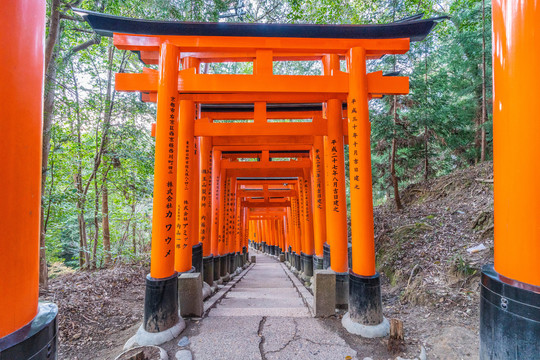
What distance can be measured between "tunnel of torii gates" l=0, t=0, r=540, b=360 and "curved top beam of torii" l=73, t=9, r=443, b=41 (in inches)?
0.8

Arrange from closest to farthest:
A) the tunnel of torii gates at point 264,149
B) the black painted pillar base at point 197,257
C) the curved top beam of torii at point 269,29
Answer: the tunnel of torii gates at point 264,149 → the curved top beam of torii at point 269,29 → the black painted pillar base at point 197,257

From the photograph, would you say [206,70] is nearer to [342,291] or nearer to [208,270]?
[208,270]

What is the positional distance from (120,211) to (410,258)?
13972 millimetres

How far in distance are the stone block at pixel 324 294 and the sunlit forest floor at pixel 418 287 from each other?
0.18 meters

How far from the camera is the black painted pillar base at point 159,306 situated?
154 inches

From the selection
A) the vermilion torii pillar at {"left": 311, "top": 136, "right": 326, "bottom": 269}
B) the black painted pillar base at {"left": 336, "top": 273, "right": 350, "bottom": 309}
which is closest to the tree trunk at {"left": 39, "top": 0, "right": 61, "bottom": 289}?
the black painted pillar base at {"left": 336, "top": 273, "right": 350, "bottom": 309}

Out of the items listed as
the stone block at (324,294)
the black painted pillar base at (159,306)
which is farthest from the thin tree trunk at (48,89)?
the stone block at (324,294)

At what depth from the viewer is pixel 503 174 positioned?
2043 millimetres

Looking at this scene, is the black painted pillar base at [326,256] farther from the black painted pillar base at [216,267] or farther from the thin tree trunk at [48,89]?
the thin tree trunk at [48,89]

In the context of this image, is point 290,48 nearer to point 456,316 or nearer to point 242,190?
point 456,316

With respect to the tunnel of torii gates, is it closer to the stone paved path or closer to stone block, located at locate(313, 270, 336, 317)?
stone block, located at locate(313, 270, 336, 317)

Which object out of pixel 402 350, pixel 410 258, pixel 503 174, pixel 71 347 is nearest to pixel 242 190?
pixel 410 258

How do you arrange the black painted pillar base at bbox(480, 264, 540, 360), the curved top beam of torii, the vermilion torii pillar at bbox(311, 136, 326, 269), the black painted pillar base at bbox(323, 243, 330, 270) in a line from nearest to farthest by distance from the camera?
1. the black painted pillar base at bbox(480, 264, 540, 360)
2. the curved top beam of torii
3. the black painted pillar base at bbox(323, 243, 330, 270)
4. the vermilion torii pillar at bbox(311, 136, 326, 269)

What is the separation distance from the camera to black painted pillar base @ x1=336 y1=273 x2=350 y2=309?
200 inches
